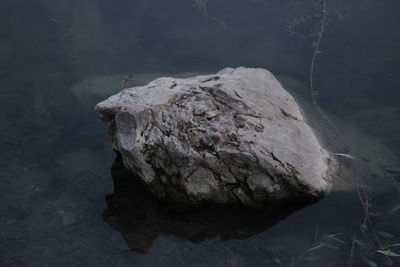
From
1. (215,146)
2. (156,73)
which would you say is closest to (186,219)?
(215,146)

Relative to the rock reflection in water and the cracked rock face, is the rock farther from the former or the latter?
the rock reflection in water

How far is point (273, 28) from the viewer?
724 cm

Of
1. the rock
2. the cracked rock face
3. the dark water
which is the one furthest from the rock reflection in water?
the rock

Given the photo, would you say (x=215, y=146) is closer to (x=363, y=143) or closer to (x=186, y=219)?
(x=186, y=219)

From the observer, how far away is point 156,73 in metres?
6.27

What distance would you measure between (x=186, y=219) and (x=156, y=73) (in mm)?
3047

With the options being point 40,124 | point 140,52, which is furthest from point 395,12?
point 40,124

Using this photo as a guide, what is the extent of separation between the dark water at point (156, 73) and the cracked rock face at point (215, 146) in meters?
0.29

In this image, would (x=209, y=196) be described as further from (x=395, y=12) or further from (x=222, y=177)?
(x=395, y=12)

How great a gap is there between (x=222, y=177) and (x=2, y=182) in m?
2.23

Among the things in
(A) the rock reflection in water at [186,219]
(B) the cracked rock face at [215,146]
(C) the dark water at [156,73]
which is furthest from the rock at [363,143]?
(A) the rock reflection in water at [186,219]

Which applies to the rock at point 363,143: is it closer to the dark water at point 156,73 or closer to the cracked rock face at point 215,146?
the dark water at point 156,73

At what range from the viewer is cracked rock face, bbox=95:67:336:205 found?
11.7 ft

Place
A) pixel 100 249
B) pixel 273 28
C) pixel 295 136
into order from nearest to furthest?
pixel 100 249 → pixel 295 136 → pixel 273 28
